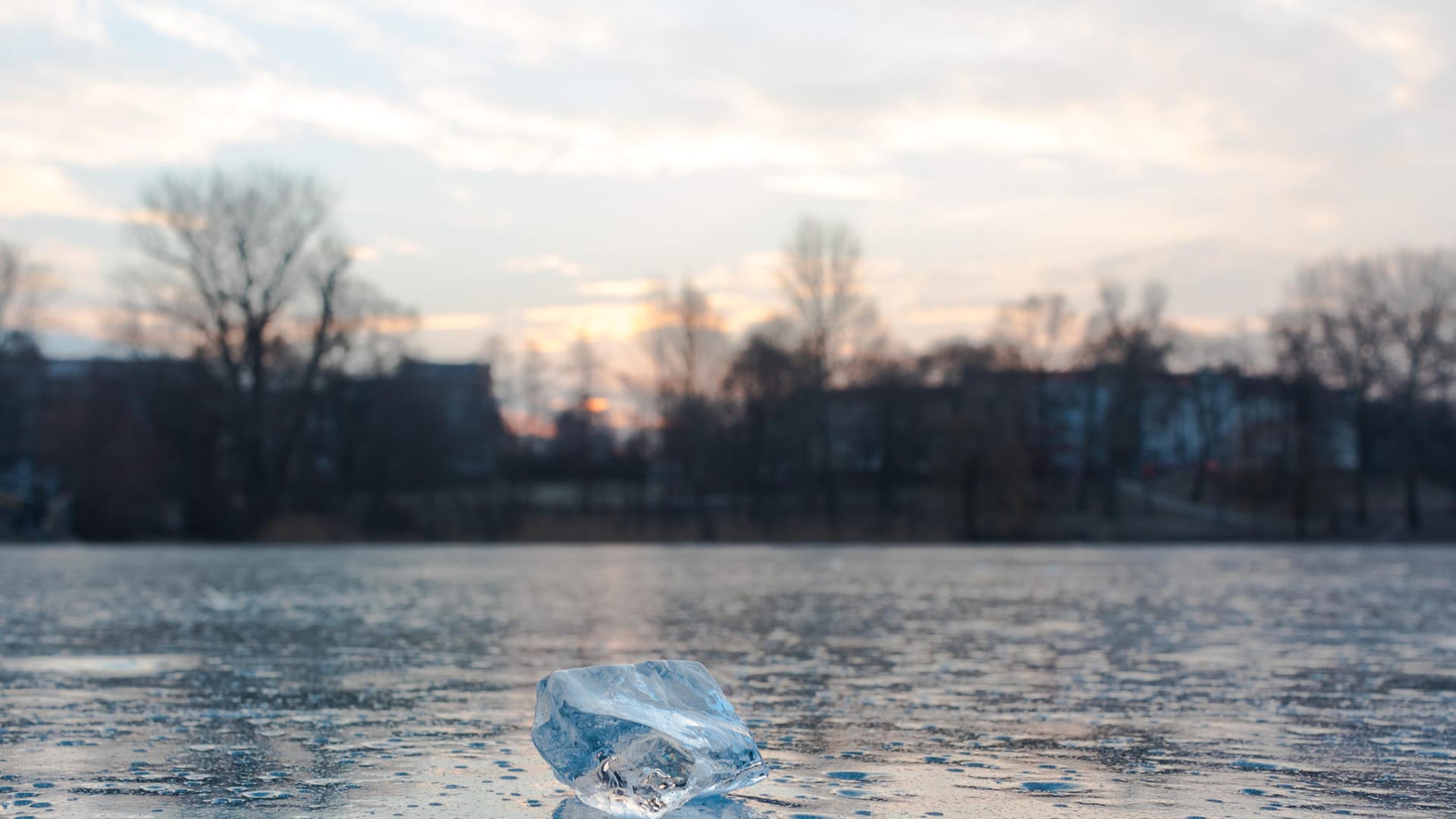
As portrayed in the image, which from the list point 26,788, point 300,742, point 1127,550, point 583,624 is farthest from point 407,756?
point 1127,550

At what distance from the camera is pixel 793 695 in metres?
12.0

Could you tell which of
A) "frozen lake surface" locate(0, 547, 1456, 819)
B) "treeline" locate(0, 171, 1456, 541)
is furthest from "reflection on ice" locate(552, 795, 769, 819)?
"treeline" locate(0, 171, 1456, 541)

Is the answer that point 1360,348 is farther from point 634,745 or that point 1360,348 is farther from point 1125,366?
point 634,745

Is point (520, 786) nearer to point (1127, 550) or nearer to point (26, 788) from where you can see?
point (26, 788)

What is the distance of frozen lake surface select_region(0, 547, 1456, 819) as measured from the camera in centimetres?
762

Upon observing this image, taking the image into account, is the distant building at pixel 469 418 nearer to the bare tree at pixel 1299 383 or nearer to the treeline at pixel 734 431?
the treeline at pixel 734 431

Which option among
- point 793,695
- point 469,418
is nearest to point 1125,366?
point 469,418

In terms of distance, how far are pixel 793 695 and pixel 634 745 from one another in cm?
504

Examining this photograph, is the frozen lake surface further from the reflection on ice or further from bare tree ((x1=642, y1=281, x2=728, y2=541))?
bare tree ((x1=642, y1=281, x2=728, y2=541))

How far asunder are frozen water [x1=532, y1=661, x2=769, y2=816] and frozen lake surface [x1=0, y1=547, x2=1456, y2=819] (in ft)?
0.64

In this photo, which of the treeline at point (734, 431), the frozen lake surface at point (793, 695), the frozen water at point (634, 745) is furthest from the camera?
the treeline at point (734, 431)

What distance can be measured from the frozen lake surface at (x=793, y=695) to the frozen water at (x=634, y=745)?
0.64ft

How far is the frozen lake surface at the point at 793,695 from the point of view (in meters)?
7.62

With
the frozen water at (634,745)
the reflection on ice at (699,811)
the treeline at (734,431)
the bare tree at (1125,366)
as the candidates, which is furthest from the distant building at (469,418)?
the reflection on ice at (699,811)
